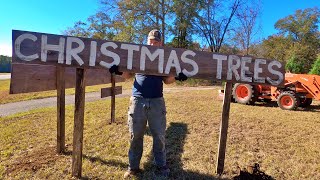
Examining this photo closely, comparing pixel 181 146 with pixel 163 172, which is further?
pixel 181 146

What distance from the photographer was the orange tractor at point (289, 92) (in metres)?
10.1

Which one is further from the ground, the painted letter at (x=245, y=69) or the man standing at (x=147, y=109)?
the painted letter at (x=245, y=69)

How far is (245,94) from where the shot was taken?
37.9ft

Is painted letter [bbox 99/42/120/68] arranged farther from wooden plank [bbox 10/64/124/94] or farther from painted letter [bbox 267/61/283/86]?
painted letter [bbox 267/61/283/86]

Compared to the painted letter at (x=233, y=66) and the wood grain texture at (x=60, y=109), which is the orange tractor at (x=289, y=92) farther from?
the wood grain texture at (x=60, y=109)

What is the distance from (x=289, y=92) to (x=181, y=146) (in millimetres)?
6455

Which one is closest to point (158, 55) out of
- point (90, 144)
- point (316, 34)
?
point (90, 144)

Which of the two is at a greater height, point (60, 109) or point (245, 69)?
point (245, 69)

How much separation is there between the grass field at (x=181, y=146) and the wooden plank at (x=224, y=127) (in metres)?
0.17

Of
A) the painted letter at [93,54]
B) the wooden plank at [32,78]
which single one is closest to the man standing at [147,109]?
the painted letter at [93,54]

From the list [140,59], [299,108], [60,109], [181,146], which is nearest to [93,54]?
[140,59]

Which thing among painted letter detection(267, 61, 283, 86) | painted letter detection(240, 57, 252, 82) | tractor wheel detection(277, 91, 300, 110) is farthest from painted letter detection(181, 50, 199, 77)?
tractor wheel detection(277, 91, 300, 110)

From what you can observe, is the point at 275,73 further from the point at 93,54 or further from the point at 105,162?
the point at 105,162

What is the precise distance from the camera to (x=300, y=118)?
8.42m
